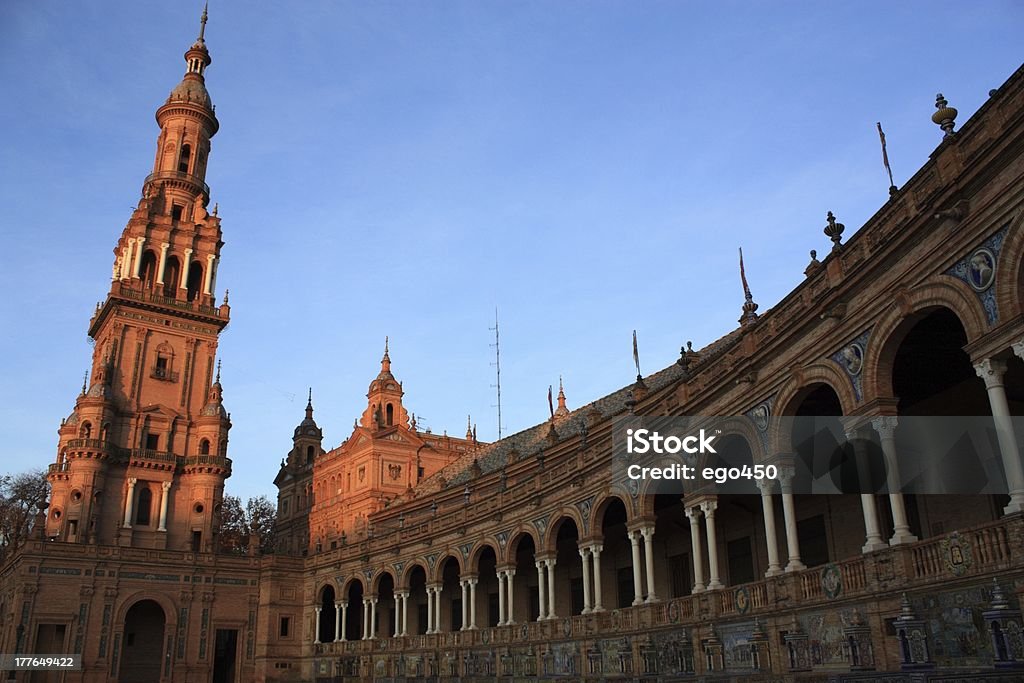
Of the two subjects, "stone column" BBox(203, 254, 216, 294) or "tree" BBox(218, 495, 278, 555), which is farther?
"tree" BBox(218, 495, 278, 555)

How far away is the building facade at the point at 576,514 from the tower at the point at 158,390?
0.18 m

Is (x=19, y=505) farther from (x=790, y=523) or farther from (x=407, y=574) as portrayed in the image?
(x=790, y=523)

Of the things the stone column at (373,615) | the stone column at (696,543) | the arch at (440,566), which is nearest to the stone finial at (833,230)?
the stone column at (696,543)

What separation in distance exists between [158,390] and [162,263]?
9.85m

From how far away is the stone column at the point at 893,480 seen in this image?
17.0m

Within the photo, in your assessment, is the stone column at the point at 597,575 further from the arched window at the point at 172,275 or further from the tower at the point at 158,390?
the arched window at the point at 172,275

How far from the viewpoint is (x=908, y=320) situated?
17375mm

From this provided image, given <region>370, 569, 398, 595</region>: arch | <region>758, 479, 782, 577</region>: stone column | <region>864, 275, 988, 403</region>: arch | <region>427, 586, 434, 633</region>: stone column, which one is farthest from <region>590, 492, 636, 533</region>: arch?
<region>370, 569, 398, 595</region>: arch

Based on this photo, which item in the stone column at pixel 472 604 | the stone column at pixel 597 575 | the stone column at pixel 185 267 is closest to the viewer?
the stone column at pixel 597 575

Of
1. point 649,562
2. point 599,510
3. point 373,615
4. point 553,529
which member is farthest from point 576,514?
point 373,615

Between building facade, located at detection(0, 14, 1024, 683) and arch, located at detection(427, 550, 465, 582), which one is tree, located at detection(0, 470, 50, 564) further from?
arch, located at detection(427, 550, 465, 582)

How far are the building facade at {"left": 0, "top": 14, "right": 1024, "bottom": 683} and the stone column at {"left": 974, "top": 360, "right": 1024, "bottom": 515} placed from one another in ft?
0.18

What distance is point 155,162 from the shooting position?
230 ft

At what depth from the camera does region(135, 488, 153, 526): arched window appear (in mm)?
57094
